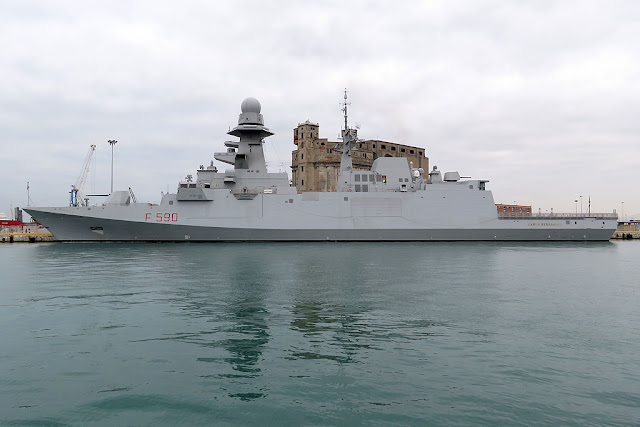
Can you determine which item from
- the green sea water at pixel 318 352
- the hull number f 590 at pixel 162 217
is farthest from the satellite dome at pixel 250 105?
the green sea water at pixel 318 352

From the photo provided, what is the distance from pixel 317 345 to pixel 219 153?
944 inches

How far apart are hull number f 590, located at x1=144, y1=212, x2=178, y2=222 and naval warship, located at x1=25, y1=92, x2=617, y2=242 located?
6 cm

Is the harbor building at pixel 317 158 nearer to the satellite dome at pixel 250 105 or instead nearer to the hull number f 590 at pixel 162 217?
the satellite dome at pixel 250 105

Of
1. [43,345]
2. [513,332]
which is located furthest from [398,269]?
[43,345]

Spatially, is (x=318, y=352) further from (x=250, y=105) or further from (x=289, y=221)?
(x=250, y=105)

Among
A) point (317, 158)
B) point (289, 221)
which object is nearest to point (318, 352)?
point (289, 221)

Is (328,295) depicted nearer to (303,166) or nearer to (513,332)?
(513,332)

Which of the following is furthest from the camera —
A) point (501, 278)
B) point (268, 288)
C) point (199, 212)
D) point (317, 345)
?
point (199, 212)

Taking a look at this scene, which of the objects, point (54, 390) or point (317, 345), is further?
point (317, 345)

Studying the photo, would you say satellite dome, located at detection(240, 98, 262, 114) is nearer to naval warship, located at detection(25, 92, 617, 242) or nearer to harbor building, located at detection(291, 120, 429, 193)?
naval warship, located at detection(25, 92, 617, 242)

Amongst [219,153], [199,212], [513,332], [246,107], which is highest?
[246,107]

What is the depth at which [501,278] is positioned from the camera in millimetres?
12234

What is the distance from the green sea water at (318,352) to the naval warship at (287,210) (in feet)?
46.6

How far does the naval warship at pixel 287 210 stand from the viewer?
82.8ft
